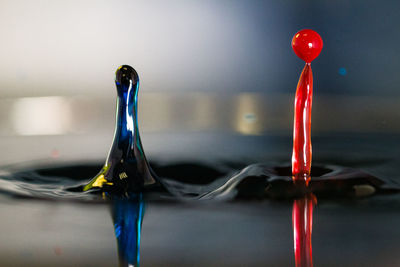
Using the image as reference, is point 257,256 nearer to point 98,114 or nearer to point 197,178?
point 197,178

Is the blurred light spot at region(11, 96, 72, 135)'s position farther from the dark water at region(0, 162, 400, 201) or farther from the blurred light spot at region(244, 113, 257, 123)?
the dark water at region(0, 162, 400, 201)

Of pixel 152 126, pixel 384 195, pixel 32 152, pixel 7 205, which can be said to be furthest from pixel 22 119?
pixel 384 195

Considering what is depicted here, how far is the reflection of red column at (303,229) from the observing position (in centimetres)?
36

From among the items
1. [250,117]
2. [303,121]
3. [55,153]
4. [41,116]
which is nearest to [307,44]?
[303,121]

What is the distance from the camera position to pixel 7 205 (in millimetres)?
517

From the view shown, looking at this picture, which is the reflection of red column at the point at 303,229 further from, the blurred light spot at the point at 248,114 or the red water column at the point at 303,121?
the blurred light spot at the point at 248,114

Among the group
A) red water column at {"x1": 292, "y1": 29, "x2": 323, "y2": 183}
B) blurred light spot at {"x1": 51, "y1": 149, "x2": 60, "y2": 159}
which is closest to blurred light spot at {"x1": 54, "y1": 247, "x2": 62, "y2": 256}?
red water column at {"x1": 292, "y1": 29, "x2": 323, "y2": 183}

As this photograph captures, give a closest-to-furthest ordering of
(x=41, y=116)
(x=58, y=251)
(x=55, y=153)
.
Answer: (x=58, y=251)
(x=55, y=153)
(x=41, y=116)

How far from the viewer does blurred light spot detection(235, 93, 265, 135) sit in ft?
4.03

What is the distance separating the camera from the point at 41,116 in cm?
128

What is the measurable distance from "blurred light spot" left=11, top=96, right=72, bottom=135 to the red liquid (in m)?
0.74

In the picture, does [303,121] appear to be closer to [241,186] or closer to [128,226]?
[241,186]

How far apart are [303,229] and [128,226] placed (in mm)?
144

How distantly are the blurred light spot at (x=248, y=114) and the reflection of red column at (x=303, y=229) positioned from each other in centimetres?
65
